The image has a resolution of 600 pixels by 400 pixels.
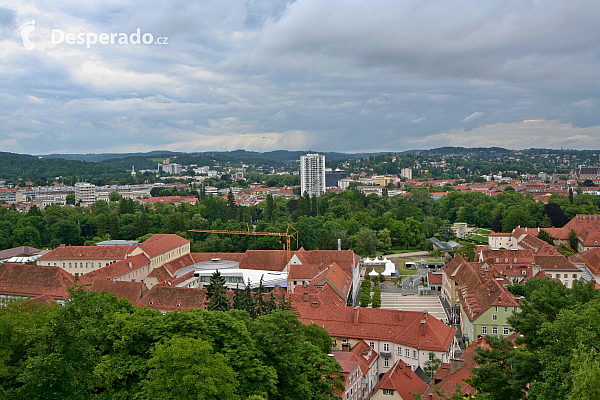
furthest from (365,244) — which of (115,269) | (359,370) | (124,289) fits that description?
(359,370)

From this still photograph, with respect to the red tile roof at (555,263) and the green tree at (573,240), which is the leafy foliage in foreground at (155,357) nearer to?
the red tile roof at (555,263)

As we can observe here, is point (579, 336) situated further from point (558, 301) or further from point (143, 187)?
point (143, 187)

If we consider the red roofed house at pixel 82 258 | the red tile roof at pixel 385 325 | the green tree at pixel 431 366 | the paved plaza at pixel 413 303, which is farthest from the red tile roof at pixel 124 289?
the green tree at pixel 431 366

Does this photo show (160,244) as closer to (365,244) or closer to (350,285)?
(350,285)

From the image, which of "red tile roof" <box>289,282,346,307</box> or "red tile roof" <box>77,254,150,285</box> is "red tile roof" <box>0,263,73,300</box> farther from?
"red tile roof" <box>289,282,346,307</box>

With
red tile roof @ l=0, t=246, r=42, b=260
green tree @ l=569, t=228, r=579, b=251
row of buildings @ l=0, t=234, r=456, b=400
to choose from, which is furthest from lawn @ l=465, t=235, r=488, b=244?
red tile roof @ l=0, t=246, r=42, b=260

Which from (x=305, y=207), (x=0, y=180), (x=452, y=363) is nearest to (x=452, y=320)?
(x=452, y=363)
